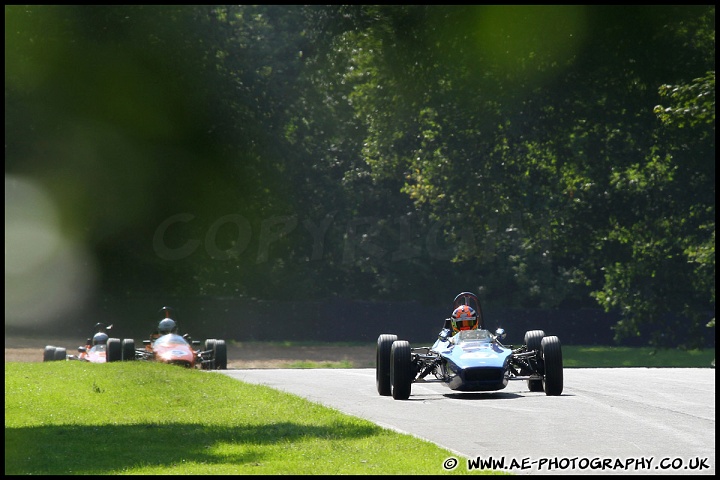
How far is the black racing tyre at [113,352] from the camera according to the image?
30.6 metres

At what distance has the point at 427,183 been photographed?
47.0 metres

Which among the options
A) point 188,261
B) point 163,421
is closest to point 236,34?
point 188,261

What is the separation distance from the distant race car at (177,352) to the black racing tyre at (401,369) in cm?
1110

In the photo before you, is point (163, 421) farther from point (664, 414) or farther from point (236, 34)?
point (236, 34)

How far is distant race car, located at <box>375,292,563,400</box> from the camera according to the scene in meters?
19.7

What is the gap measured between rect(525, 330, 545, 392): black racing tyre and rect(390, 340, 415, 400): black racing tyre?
2.23 m

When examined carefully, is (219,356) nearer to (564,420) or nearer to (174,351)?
(174,351)

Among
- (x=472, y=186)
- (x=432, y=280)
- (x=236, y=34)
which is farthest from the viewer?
(x=432, y=280)

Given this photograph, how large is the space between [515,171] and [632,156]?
14.4 ft

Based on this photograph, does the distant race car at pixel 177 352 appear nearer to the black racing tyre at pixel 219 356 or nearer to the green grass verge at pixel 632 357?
the black racing tyre at pixel 219 356

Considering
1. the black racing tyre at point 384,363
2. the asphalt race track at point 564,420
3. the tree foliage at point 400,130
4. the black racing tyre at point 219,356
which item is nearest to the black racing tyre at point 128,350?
the black racing tyre at point 219,356

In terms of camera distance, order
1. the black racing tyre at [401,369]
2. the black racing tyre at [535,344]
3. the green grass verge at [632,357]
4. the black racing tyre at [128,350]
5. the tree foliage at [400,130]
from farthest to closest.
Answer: the green grass verge at [632,357] < the tree foliage at [400,130] < the black racing tyre at [128,350] < the black racing tyre at [535,344] < the black racing tyre at [401,369]

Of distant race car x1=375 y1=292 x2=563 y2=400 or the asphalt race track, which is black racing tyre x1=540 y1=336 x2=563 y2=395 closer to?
distant race car x1=375 y1=292 x2=563 y2=400

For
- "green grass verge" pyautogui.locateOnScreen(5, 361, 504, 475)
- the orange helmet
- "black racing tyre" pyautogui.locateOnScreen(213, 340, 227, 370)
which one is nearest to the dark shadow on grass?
"green grass verge" pyautogui.locateOnScreen(5, 361, 504, 475)
